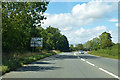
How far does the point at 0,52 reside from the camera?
19406 millimetres

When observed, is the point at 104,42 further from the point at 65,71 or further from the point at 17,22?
the point at 65,71

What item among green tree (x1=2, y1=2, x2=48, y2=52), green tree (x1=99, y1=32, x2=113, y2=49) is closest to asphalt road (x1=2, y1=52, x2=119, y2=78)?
green tree (x1=2, y1=2, x2=48, y2=52)

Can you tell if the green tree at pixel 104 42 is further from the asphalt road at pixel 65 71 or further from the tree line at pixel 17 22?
the asphalt road at pixel 65 71

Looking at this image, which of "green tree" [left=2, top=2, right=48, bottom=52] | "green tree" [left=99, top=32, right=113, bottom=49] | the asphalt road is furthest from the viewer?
"green tree" [left=99, top=32, right=113, bottom=49]

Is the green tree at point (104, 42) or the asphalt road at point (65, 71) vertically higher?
the green tree at point (104, 42)

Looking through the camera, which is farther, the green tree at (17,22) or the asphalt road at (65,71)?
the green tree at (17,22)

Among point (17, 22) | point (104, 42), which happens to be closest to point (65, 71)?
point (17, 22)

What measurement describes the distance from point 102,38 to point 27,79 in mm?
97147

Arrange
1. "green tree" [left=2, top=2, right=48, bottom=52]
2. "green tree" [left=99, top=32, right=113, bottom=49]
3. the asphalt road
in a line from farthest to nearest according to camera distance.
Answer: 1. "green tree" [left=99, top=32, right=113, bottom=49]
2. "green tree" [left=2, top=2, right=48, bottom=52]
3. the asphalt road

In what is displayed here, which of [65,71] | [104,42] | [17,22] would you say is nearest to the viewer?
[65,71]

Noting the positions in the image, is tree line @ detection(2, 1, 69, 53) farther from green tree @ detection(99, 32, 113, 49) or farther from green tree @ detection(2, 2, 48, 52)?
green tree @ detection(99, 32, 113, 49)

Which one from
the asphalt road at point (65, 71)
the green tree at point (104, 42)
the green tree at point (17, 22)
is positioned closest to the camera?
the asphalt road at point (65, 71)

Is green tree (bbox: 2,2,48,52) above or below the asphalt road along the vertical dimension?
above

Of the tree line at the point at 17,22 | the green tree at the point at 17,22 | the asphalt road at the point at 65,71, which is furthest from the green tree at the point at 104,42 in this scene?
the asphalt road at the point at 65,71
